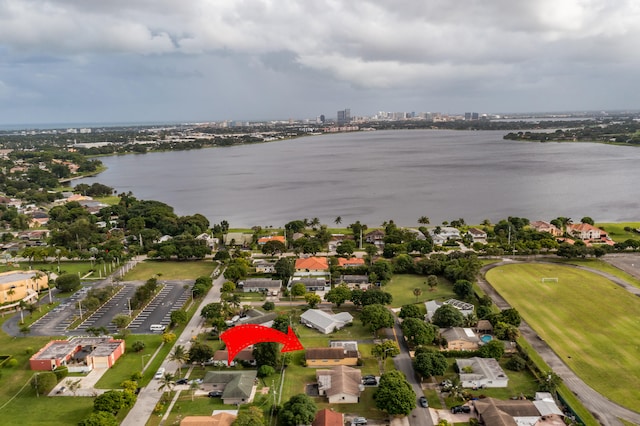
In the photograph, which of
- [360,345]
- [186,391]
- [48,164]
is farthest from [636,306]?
[48,164]

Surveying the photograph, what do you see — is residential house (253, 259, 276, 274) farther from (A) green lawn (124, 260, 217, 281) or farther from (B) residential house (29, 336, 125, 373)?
(B) residential house (29, 336, 125, 373)

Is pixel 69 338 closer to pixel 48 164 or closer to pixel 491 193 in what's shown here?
pixel 491 193

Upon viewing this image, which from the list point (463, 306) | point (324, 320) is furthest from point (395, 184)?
point (324, 320)

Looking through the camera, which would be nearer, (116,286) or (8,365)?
(8,365)

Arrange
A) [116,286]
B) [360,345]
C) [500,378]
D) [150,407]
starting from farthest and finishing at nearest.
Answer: [116,286] → [360,345] → [500,378] → [150,407]

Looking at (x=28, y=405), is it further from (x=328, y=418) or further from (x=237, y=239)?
(x=237, y=239)

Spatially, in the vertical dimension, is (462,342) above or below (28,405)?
above
